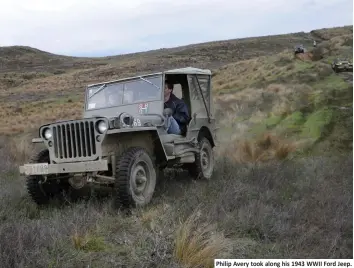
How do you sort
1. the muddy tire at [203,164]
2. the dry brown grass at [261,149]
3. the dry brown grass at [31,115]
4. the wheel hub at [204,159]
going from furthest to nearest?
the dry brown grass at [31,115]
the dry brown grass at [261,149]
the wheel hub at [204,159]
the muddy tire at [203,164]

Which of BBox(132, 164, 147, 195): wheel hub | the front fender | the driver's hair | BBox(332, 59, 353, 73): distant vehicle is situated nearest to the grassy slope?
BBox(132, 164, 147, 195): wheel hub

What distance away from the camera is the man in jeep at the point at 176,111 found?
7688 millimetres

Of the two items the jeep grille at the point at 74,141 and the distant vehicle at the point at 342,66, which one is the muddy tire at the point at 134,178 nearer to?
the jeep grille at the point at 74,141

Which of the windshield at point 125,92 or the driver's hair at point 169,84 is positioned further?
the driver's hair at point 169,84

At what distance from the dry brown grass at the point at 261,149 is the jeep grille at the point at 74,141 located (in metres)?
4.57

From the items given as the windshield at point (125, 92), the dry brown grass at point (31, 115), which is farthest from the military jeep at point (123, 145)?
the dry brown grass at point (31, 115)

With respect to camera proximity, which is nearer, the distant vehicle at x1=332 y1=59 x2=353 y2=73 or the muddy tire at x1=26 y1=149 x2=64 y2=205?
the muddy tire at x1=26 y1=149 x2=64 y2=205

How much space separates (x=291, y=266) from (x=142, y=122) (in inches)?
140

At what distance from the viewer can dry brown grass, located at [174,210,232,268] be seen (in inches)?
161

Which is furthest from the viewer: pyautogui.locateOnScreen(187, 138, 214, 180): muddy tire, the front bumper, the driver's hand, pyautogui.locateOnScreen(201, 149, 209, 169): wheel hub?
pyautogui.locateOnScreen(201, 149, 209, 169): wheel hub

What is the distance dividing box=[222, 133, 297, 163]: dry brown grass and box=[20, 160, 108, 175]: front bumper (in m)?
4.67

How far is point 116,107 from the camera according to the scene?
25.3 feet

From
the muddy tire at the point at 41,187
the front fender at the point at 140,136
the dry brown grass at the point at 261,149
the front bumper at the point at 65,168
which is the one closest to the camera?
the front bumper at the point at 65,168

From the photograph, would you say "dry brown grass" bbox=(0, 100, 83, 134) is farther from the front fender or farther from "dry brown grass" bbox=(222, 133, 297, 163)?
the front fender
